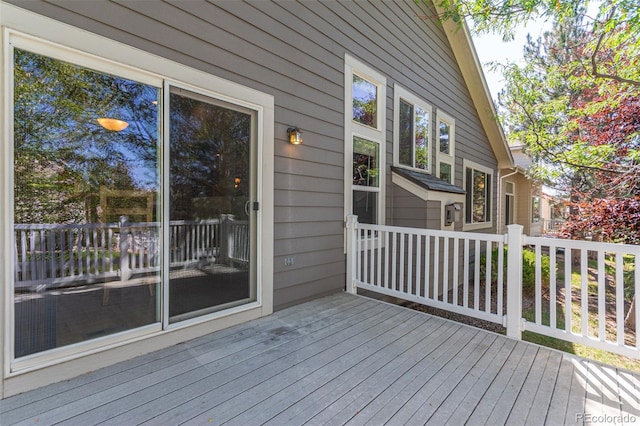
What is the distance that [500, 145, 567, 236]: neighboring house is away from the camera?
35.5 feet

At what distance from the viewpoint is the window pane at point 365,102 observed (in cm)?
440

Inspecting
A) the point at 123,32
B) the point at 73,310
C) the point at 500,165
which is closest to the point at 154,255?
the point at 73,310

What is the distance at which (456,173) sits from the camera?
23.7ft

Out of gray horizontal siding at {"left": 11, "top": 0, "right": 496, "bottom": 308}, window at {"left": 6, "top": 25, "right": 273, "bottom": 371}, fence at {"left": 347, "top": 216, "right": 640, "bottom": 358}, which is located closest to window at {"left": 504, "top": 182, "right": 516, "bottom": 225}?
fence at {"left": 347, "top": 216, "right": 640, "bottom": 358}

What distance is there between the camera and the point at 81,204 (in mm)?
2084

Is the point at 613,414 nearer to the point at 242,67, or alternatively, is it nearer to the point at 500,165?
the point at 242,67

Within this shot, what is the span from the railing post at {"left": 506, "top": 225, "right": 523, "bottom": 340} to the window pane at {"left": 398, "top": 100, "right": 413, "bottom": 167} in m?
2.92

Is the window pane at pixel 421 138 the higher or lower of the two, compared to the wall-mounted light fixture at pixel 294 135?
higher

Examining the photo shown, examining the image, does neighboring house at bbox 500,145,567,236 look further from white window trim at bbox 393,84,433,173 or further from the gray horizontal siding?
the gray horizontal siding

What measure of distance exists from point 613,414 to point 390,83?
185 inches

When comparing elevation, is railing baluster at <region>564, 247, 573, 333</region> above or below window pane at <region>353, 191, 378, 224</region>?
below

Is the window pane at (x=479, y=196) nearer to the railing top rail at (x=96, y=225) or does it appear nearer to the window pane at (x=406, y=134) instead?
the window pane at (x=406, y=134)

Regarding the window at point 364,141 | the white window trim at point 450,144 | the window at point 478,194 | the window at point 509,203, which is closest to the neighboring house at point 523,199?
the window at point 509,203

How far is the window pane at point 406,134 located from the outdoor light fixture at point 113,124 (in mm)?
4217
